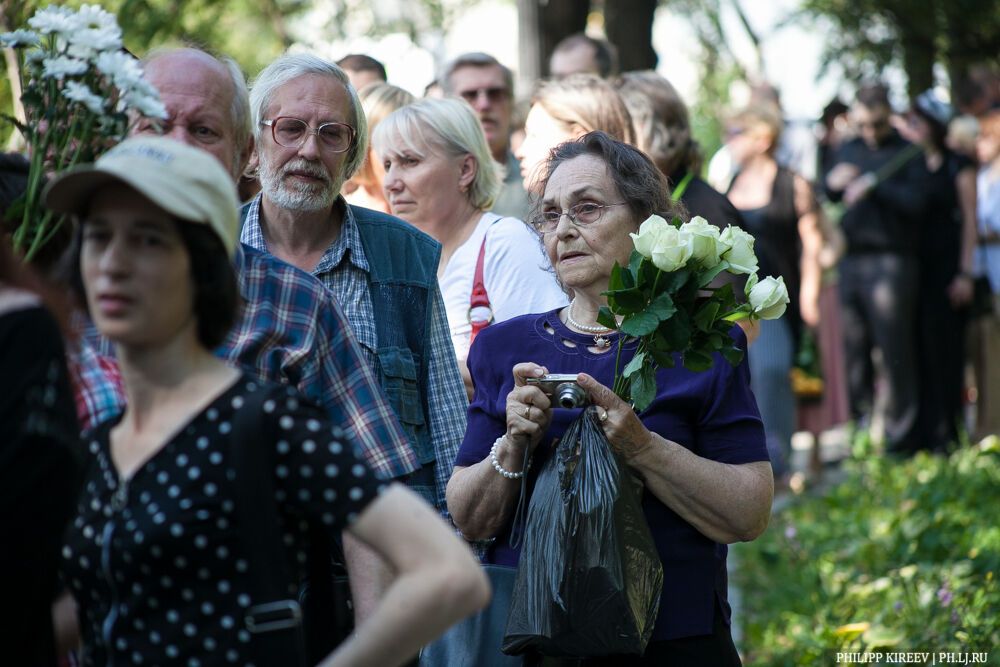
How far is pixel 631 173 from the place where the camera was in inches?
160

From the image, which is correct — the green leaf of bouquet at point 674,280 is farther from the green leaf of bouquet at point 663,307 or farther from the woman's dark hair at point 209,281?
the woman's dark hair at point 209,281

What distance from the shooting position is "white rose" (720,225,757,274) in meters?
3.64

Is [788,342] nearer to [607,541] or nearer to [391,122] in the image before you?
[391,122]

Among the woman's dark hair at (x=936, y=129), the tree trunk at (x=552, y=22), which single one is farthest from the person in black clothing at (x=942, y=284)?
the tree trunk at (x=552, y=22)

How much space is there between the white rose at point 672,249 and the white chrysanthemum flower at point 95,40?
1353 millimetres

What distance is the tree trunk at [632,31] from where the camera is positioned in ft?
36.6

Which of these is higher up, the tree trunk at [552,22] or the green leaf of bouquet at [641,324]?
the tree trunk at [552,22]

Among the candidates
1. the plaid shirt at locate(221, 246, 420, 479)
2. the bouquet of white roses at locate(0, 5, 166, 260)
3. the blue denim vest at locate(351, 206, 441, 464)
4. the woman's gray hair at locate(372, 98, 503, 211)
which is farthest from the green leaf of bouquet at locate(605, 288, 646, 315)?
the woman's gray hair at locate(372, 98, 503, 211)

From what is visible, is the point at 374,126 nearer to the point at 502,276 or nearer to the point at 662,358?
the point at 502,276

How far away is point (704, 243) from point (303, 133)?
1.32 m

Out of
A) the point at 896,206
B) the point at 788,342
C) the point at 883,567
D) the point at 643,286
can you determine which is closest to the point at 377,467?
the point at 643,286

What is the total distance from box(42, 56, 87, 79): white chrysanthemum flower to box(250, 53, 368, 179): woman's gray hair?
1309mm

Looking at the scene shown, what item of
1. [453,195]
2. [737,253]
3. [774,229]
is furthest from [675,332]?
[774,229]

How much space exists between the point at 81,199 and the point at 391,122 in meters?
2.95
